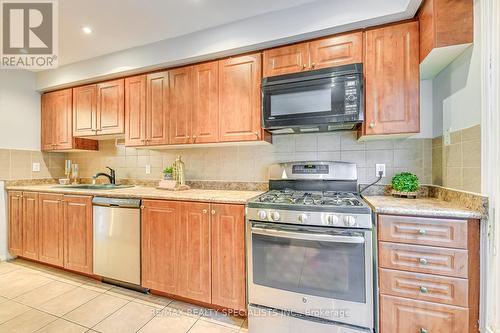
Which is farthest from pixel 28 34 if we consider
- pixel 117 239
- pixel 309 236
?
pixel 309 236

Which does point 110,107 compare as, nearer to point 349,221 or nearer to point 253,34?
point 253,34

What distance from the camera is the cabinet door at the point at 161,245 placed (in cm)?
193

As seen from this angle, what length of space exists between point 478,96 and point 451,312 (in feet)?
4.03

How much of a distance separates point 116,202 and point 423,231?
2435 mm

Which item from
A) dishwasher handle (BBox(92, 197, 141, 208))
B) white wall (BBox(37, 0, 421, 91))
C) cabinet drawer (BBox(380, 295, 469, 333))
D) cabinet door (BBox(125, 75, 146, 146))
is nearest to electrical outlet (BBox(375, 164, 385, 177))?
cabinet drawer (BBox(380, 295, 469, 333))

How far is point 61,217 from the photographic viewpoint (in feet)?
7.98

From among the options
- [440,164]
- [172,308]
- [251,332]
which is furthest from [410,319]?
[172,308]

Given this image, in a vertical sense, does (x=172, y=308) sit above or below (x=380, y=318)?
below

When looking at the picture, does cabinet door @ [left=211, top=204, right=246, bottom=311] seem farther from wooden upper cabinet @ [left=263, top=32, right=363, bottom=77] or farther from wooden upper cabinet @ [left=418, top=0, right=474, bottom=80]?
wooden upper cabinet @ [left=418, top=0, right=474, bottom=80]

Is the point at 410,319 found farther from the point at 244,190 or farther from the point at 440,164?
the point at 244,190

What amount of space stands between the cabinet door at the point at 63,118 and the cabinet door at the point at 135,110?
3.30 feet

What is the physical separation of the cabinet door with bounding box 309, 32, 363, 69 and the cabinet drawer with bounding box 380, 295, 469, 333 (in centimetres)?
167

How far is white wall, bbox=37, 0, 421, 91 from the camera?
5.24ft

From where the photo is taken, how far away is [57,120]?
2.98 m
